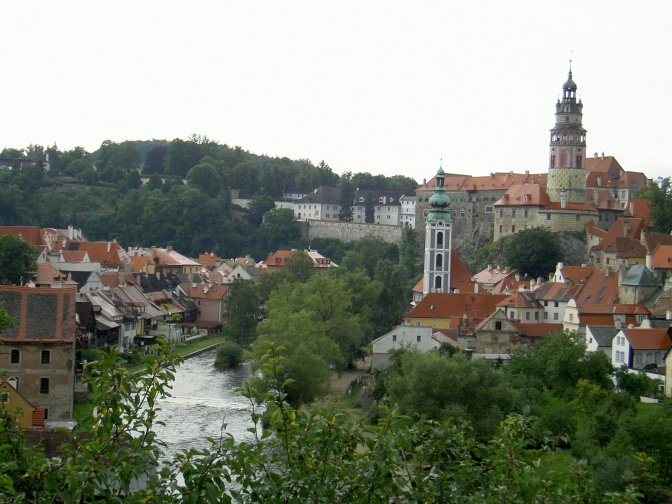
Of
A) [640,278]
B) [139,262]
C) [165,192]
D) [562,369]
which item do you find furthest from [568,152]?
[165,192]

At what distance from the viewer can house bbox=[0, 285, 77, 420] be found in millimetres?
26453

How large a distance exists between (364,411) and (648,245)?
2208 centimetres

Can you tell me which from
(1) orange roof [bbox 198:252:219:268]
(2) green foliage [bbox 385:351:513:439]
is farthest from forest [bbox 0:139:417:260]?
(2) green foliage [bbox 385:351:513:439]

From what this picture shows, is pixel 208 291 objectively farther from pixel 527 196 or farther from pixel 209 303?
pixel 527 196

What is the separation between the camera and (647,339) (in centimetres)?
3559

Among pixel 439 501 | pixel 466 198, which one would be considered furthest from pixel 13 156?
pixel 439 501

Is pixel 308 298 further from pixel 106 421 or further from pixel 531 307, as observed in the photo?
pixel 106 421

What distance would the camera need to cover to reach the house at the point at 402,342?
37375 mm

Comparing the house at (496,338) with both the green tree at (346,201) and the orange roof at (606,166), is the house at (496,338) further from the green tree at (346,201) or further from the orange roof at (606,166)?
the green tree at (346,201)

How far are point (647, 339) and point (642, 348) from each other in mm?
538

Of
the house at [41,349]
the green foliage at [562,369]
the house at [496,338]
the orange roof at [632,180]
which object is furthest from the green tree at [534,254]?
the house at [41,349]

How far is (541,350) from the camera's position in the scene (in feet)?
112

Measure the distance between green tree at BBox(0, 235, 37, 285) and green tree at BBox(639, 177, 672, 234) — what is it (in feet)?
108

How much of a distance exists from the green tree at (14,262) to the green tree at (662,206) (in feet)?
108
